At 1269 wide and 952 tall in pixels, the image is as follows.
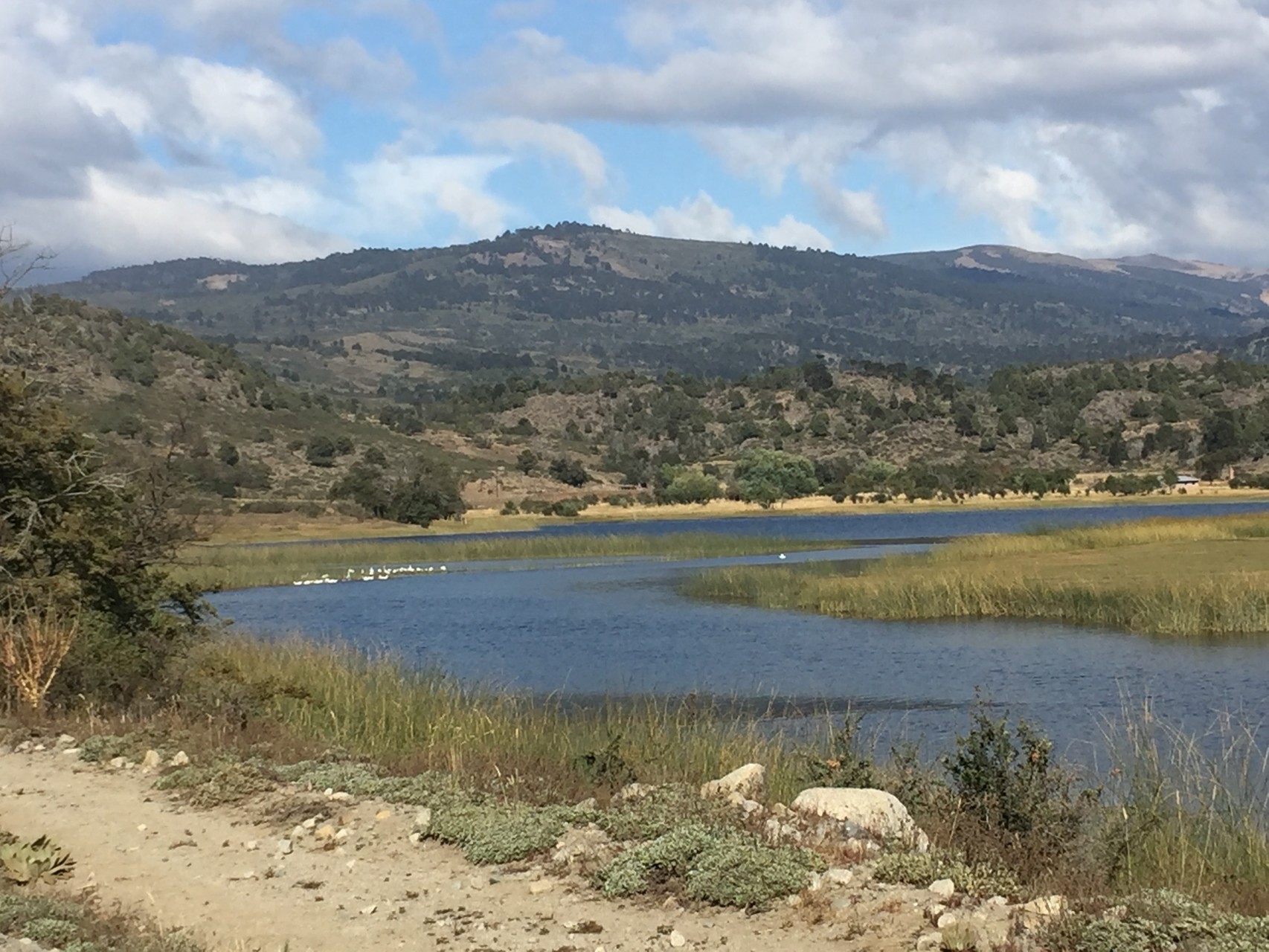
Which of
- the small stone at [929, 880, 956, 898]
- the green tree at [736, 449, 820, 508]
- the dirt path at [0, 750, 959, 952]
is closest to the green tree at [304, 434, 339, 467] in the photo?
the green tree at [736, 449, 820, 508]

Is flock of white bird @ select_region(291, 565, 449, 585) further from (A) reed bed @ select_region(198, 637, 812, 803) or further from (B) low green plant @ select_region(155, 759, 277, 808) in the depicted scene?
(B) low green plant @ select_region(155, 759, 277, 808)

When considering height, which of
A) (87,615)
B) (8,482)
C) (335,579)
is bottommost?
(335,579)

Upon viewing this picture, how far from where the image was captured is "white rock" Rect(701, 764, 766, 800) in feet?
32.7

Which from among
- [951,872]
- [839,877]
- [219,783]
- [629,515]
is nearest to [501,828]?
[839,877]

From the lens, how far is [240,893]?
841cm

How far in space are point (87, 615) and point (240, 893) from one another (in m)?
8.41

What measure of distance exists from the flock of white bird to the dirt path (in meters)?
Result: 40.5

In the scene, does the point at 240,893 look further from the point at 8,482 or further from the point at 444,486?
the point at 444,486

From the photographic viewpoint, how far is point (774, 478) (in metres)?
103

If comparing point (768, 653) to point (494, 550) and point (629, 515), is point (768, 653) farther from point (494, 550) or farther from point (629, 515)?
point (629, 515)

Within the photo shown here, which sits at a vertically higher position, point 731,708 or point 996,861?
point 996,861

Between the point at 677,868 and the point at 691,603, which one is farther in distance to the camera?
the point at 691,603

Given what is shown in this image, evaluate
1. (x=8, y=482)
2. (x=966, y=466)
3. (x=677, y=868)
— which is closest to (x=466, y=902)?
(x=677, y=868)

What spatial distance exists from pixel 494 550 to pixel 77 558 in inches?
1756
